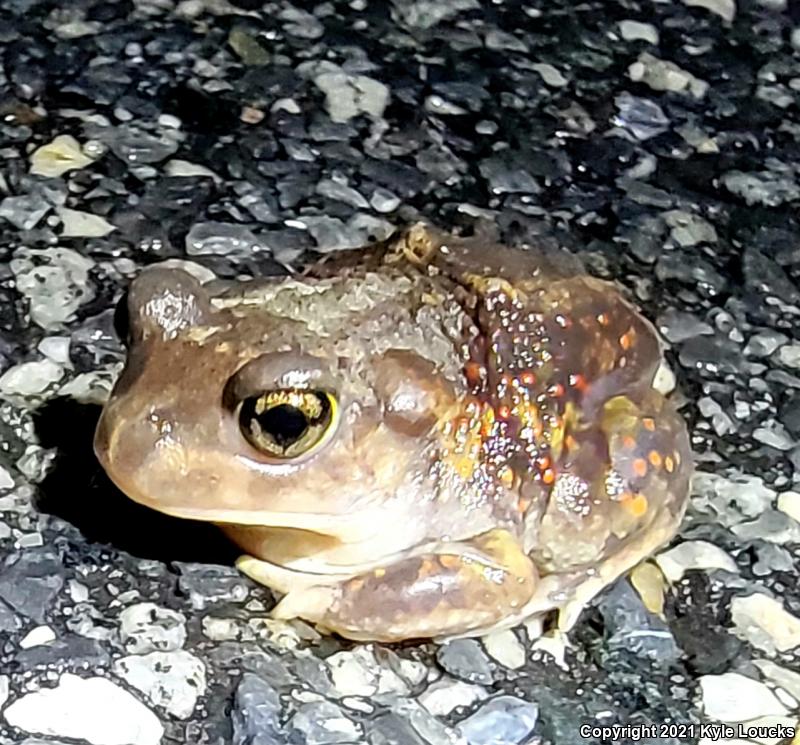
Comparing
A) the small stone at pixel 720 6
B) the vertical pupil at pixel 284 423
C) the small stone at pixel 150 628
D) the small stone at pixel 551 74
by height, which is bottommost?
Result: the small stone at pixel 150 628

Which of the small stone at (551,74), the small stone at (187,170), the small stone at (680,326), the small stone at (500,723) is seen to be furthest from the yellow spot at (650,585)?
the small stone at (551,74)

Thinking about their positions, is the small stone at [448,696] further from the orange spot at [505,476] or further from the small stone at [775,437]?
the small stone at [775,437]

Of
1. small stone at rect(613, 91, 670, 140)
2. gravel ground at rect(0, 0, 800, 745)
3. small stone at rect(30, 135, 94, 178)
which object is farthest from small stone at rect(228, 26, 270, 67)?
small stone at rect(613, 91, 670, 140)

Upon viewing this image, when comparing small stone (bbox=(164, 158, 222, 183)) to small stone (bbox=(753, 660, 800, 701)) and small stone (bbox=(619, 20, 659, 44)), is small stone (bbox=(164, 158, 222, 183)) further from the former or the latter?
small stone (bbox=(753, 660, 800, 701))

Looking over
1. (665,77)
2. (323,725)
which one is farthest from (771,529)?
(665,77)

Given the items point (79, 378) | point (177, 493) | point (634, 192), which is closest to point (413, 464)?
point (177, 493)

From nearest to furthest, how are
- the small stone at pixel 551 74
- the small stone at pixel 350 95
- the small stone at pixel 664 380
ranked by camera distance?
the small stone at pixel 664 380
the small stone at pixel 350 95
the small stone at pixel 551 74

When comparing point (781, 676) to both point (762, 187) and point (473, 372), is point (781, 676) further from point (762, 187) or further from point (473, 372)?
point (762, 187)
